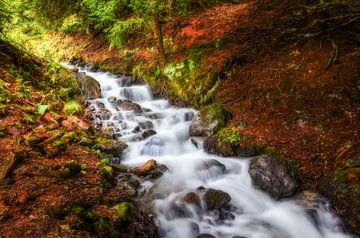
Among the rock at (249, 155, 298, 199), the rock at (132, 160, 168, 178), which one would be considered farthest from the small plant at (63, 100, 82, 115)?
the rock at (249, 155, 298, 199)

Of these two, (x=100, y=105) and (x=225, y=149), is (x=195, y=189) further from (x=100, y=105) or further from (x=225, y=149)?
(x=100, y=105)

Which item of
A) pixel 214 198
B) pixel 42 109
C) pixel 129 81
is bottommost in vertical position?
pixel 214 198

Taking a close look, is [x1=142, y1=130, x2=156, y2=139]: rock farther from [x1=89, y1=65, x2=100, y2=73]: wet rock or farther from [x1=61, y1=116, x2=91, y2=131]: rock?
[x1=89, y1=65, x2=100, y2=73]: wet rock

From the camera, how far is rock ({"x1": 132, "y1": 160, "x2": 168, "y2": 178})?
6.45 meters

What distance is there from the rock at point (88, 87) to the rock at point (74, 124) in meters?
2.76

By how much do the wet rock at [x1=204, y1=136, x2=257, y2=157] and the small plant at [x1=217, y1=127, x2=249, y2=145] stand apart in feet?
0.27

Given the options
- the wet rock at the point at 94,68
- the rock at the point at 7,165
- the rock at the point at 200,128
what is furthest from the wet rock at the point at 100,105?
the rock at the point at 7,165

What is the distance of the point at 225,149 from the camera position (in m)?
6.96

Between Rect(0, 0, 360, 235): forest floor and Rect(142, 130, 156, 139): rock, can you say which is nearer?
Rect(0, 0, 360, 235): forest floor

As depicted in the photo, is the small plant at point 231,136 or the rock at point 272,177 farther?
the small plant at point 231,136

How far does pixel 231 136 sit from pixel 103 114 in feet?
13.0

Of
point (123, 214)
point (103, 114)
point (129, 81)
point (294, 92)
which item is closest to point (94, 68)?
point (129, 81)

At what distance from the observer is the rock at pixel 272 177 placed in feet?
19.0

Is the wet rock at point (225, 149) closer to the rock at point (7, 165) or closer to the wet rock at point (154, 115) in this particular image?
the wet rock at point (154, 115)
